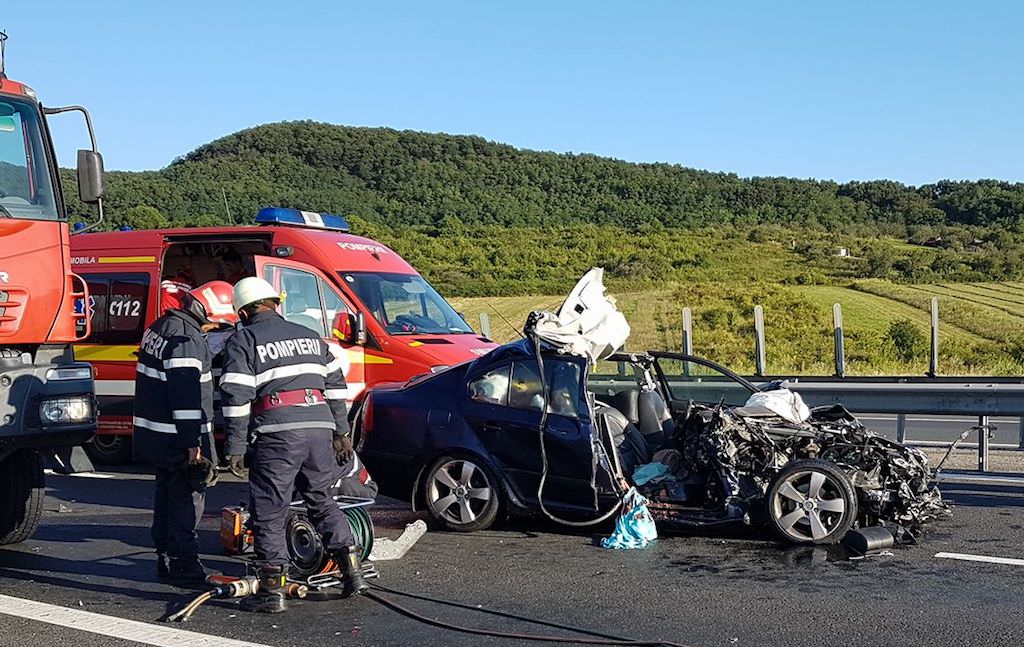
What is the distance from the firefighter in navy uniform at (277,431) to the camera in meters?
6.31

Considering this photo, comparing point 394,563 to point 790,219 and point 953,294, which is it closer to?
point 953,294

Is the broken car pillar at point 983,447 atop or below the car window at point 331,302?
below

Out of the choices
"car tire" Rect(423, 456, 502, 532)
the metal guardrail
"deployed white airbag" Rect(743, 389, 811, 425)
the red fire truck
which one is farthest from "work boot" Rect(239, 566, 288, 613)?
the metal guardrail

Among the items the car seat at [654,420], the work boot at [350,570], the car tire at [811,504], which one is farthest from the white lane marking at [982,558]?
the work boot at [350,570]

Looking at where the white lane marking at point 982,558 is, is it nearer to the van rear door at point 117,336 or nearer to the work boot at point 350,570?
the work boot at point 350,570

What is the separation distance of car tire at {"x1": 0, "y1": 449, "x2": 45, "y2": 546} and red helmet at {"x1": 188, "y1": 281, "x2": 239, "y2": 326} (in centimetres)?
205

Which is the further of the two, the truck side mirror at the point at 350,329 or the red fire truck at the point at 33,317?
the truck side mirror at the point at 350,329

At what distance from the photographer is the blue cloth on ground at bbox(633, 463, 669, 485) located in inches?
328

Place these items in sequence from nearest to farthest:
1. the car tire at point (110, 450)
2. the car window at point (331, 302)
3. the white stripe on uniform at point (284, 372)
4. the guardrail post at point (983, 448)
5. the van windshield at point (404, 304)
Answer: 1. the white stripe on uniform at point (284, 372)
2. the guardrail post at point (983, 448)
3. the car window at point (331, 302)
4. the van windshield at point (404, 304)
5. the car tire at point (110, 450)

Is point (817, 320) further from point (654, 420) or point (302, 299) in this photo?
point (654, 420)

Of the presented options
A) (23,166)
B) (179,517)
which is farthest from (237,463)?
(23,166)

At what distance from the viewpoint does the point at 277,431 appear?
632cm

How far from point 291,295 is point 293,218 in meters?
1.54

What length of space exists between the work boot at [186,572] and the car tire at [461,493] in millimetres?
2013
